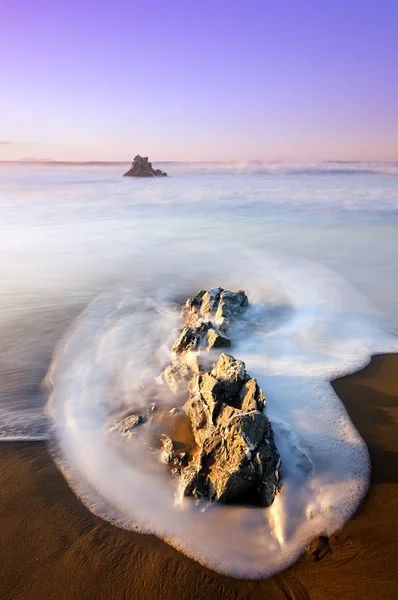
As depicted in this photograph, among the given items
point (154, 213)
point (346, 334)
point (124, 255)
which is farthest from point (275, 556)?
point (154, 213)

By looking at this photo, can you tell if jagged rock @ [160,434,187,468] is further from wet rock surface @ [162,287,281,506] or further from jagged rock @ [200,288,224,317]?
jagged rock @ [200,288,224,317]

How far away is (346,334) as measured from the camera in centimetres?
934

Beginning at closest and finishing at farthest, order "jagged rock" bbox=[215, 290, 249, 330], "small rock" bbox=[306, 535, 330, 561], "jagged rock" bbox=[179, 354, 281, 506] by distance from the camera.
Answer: "small rock" bbox=[306, 535, 330, 561] → "jagged rock" bbox=[179, 354, 281, 506] → "jagged rock" bbox=[215, 290, 249, 330]

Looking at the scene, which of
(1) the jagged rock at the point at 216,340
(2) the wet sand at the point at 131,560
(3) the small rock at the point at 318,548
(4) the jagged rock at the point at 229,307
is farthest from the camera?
(4) the jagged rock at the point at 229,307

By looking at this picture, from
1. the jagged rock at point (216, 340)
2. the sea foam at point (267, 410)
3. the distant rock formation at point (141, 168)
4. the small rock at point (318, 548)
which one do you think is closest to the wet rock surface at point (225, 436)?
the sea foam at point (267, 410)

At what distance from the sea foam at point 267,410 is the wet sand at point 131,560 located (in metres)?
0.16

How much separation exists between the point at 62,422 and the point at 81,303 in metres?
5.54

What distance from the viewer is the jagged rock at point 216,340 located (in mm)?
8102

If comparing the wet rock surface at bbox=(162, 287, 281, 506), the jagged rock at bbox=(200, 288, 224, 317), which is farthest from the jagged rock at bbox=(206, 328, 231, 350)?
the jagged rock at bbox=(200, 288, 224, 317)

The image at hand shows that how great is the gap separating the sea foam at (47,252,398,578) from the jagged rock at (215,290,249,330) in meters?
0.33

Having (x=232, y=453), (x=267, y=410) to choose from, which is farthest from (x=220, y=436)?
(x=267, y=410)

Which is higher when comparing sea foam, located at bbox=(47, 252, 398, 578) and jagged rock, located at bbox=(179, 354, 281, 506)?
jagged rock, located at bbox=(179, 354, 281, 506)

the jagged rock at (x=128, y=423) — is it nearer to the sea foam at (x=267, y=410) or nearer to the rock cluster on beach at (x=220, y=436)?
the rock cluster on beach at (x=220, y=436)

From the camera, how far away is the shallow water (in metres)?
4.81
